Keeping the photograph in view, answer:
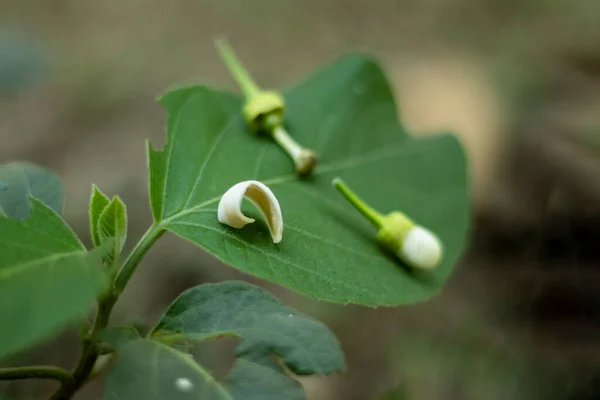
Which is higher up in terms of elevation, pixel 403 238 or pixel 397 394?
pixel 403 238

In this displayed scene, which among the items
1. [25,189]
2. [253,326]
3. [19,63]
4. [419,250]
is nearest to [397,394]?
[419,250]

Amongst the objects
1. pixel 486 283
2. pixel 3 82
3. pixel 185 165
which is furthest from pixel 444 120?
pixel 185 165

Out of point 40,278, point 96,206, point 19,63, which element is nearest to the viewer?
point 40,278

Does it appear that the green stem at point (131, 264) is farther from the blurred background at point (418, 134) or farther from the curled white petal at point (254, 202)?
the blurred background at point (418, 134)

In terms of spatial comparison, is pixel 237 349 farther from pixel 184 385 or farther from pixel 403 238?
→ pixel 403 238

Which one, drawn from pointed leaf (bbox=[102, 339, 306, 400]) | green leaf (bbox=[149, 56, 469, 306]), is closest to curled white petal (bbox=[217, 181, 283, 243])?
green leaf (bbox=[149, 56, 469, 306])

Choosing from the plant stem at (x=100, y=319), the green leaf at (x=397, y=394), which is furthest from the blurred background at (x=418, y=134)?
the plant stem at (x=100, y=319)

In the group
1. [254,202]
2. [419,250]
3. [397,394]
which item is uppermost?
[254,202]
